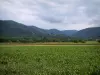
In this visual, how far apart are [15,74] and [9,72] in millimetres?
1117

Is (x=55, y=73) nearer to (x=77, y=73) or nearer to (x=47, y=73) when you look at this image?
(x=47, y=73)

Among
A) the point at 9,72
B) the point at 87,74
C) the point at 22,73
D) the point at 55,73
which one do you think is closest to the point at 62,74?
the point at 55,73

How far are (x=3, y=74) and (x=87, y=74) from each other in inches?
263

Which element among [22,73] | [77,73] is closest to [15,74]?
[22,73]

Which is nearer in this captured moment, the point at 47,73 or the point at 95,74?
the point at 95,74

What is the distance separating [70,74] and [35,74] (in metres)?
2.83

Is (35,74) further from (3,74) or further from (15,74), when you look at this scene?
(3,74)

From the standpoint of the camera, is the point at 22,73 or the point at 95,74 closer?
the point at 95,74

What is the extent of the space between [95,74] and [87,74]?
0.71 m

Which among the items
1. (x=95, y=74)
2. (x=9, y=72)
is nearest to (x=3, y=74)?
(x=9, y=72)

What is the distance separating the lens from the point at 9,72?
1633cm

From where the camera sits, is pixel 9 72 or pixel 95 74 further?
pixel 9 72

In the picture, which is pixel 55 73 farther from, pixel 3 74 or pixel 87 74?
pixel 3 74

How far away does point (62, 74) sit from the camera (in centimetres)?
1599
